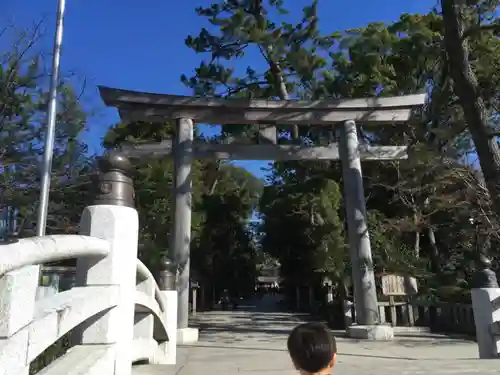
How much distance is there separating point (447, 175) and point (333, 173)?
3.91m

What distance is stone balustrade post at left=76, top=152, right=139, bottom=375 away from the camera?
282 centimetres

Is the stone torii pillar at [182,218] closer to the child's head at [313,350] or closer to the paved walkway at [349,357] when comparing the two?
the paved walkway at [349,357]

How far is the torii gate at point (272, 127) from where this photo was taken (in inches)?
356

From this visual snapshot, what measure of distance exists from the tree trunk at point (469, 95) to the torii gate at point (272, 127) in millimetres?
2771

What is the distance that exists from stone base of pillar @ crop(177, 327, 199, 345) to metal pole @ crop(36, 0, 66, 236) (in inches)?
124

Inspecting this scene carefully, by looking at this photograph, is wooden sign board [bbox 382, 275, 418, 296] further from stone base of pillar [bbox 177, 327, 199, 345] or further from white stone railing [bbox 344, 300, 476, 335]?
stone base of pillar [bbox 177, 327, 199, 345]

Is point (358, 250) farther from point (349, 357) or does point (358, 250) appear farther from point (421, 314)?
point (421, 314)

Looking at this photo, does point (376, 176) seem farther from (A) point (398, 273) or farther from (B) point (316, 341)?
(B) point (316, 341)

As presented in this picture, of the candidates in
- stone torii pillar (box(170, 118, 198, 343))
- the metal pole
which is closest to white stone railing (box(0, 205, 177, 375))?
stone torii pillar (box(170, 118, 198, 343))

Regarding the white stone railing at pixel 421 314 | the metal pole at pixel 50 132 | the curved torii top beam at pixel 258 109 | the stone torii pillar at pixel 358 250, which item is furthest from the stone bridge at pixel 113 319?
the curved torii top beam at pixel 258 109

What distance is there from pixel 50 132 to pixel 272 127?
4.92 m

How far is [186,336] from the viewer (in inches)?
312

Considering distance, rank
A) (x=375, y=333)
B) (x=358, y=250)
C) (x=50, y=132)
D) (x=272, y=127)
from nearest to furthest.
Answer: (x=375, y=333) < (x=50, y=132) < (x=358, y=250) < (x=272, y=127)

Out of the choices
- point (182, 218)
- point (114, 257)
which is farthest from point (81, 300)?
point (182, 218)
